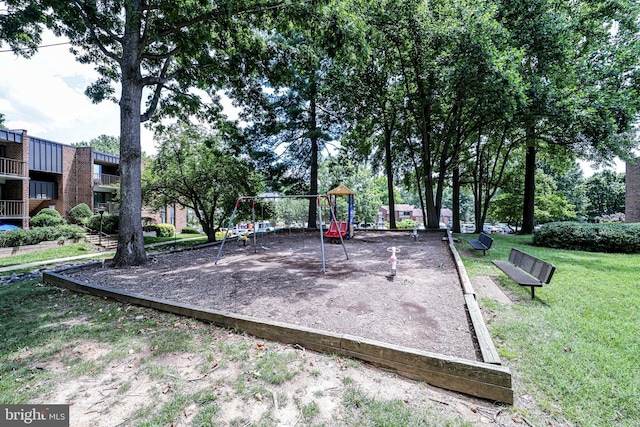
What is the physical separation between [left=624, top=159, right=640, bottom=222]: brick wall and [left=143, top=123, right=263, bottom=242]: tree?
27939 millimetres

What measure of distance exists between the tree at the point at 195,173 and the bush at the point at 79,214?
30.8ft

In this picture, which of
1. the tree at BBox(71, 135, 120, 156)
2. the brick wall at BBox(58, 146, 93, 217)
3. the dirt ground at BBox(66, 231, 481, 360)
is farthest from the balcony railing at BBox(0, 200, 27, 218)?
the tree at BBox(71, 135, 120, 156)

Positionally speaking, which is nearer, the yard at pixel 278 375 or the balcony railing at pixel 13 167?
the yard at pixel 278 375

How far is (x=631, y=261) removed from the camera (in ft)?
28.1

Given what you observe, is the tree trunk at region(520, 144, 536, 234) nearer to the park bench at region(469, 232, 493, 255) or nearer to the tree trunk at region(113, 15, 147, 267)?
the park bench at region(469, 232, 493, 255)

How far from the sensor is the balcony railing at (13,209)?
18.0m

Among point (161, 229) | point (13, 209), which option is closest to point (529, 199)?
→ point (161, 229)

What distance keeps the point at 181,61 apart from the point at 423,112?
488 inches

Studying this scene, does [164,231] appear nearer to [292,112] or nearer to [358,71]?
[292,112]

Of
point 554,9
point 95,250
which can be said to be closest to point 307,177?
point 95,250

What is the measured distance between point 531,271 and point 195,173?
15340 mm

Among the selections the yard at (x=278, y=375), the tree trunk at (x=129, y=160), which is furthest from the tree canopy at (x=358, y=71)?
the yard at (x=278, y=375)

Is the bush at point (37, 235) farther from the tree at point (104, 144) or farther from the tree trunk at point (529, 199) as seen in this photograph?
the tree at point (104, 144)

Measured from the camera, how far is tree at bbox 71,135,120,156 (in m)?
67.0
